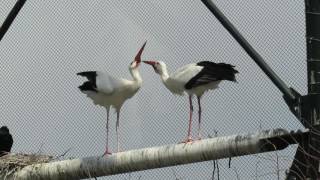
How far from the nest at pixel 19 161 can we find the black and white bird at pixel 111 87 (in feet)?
1.92

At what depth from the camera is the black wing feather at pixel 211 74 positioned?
521 centimetres

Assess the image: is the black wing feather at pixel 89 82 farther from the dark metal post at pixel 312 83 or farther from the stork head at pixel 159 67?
the dark metal post at pixel 312 83

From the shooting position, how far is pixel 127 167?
4.78 m

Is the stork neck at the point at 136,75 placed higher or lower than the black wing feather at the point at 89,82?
higher

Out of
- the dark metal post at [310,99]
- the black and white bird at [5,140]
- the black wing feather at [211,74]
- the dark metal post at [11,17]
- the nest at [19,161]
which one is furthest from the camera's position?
the black and white bird at [5,140]

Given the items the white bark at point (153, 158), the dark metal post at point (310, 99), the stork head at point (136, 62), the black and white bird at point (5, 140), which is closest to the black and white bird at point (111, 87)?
the stork head at point (136, 62)

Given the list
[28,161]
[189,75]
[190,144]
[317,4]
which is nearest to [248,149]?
[190,144]

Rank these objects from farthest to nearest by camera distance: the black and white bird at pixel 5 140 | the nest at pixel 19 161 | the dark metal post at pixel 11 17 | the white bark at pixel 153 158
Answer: the black and white bird at pixel 5 140
the nest at pixel 19 161
the dark metal post at pixel 11 17
the white bark at pixel 153 158

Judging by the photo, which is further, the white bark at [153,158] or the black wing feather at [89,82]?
the black wing feather at [89,82]

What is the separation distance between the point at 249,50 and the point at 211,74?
3.16 ft

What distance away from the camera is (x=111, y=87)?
613 centimetres

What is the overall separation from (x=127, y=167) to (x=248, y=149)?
826mm

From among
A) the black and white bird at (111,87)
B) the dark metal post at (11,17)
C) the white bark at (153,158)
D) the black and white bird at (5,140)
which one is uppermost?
the dark metal post at (11,17)

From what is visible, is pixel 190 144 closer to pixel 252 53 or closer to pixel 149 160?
pixel 149 160
